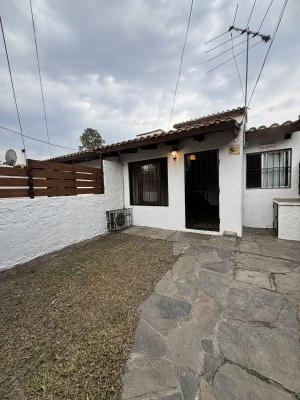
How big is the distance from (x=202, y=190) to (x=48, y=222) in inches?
178

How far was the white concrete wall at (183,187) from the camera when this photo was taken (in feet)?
17.1

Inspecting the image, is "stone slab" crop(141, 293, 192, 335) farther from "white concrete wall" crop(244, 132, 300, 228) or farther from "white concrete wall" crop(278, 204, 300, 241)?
"white concrete wall" crop(244, 132, 300, 228)

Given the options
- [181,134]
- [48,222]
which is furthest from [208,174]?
[48,222]

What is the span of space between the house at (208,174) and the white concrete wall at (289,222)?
0.13 metres

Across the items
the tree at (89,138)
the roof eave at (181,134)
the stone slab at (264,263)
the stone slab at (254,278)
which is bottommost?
the stone slab at (254,278)

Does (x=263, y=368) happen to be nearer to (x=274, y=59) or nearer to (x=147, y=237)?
(x=147, y=237)

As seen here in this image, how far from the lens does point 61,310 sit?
253 cm

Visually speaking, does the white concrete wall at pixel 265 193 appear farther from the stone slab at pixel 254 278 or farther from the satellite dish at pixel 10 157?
the satellite dish at pixel 10 157

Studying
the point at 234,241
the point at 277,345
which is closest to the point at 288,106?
the point at 234,241

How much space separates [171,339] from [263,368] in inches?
33.3

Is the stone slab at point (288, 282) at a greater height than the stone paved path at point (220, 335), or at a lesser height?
greater

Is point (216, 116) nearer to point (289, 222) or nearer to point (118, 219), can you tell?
point (289, 222)

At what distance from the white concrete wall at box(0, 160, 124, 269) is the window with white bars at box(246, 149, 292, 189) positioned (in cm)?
508

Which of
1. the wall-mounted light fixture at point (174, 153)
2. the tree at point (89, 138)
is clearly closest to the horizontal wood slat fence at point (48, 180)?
the wall-mounted light fixture at point (174, 153)
